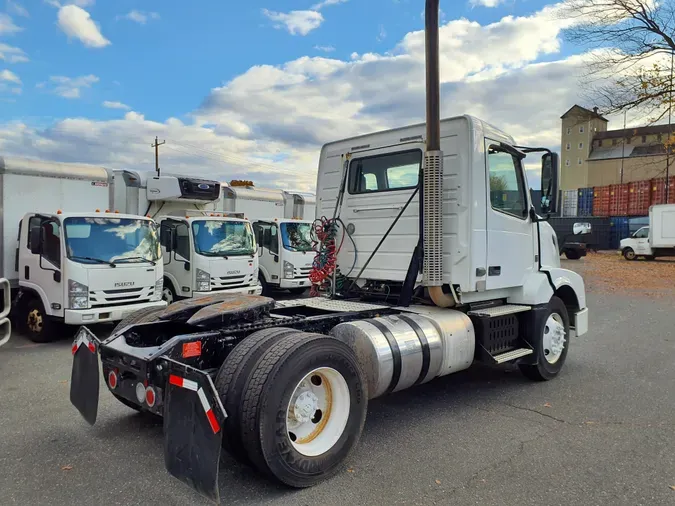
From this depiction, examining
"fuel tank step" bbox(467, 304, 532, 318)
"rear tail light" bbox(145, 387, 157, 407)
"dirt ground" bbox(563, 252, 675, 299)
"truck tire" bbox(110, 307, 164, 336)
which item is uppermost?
"truck tire" bbox(110, 307, 164, 336)

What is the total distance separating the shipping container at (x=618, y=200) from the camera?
37844mm

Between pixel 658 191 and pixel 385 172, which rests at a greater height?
pixel 658 191

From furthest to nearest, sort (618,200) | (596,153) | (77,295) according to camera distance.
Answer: (596,153)
(618,200)
(77,295)

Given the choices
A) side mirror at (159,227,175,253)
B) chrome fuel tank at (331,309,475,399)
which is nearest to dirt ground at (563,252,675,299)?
chrome fuel tank at (331,309,475,399)

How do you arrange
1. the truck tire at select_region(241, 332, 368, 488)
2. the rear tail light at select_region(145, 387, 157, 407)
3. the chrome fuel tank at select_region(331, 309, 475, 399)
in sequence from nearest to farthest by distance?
the truck tire at select_region(241, 332, 368, 488), the rear tail light at select_region(145, 387, 157, 407), the chrome fuel tank at select_region(331, 309, 475, 399)

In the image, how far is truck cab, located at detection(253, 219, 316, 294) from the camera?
538 inches

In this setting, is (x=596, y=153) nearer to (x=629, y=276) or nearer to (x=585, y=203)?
(x=585, y=203)

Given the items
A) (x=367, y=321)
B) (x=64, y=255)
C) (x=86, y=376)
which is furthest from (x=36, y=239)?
(x=367, y=321)

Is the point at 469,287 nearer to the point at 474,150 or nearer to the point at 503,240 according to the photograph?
the point at 503,240

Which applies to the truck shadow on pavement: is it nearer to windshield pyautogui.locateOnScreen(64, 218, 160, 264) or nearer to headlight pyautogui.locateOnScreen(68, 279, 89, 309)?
headlight pyautogui.locateOnScreen(68, 279, 89, 309)

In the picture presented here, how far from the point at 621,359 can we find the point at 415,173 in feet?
14.1

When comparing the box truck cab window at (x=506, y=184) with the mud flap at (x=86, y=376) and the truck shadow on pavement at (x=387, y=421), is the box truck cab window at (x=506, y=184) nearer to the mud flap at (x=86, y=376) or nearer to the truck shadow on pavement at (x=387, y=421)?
the truck shadow on pavement at (x=387, y=421)

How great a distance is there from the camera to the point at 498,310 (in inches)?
221

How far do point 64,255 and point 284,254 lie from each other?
6.22 metres
